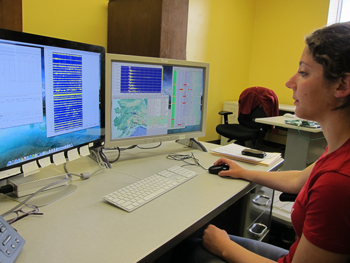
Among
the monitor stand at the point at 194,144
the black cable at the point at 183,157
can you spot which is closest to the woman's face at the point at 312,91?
the black cable at the point at 183,157

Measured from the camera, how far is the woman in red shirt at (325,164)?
624 mm

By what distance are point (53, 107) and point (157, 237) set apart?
0.55 metres

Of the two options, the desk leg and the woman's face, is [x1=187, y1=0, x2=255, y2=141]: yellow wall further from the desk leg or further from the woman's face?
the woman's face

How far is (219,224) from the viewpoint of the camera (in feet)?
4.99

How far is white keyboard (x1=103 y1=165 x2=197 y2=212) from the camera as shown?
899mm

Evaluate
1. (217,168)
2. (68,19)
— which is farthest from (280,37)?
(217,168)

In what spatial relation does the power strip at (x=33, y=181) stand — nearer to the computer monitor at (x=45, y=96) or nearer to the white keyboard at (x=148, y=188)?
the computer monitor at (x=45, y=96)

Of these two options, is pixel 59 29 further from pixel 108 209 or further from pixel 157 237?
pixel 157 237

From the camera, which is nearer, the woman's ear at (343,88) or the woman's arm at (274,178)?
the woman's ear at (343,88)

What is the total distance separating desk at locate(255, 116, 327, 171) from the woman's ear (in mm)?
2138

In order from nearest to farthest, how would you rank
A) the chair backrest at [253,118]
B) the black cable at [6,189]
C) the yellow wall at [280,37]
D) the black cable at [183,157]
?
the black cable at [6,189]
the black cable at [183,157]
the chair backrest at [253,118]
the yellow wall at [280,37]

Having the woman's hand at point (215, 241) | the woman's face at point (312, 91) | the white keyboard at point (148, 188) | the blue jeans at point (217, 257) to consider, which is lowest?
the blue jeans at point (217, 257)

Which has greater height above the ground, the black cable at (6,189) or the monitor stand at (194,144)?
the monitor stand at (194,144)

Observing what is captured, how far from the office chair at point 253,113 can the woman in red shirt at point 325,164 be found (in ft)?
8.62
